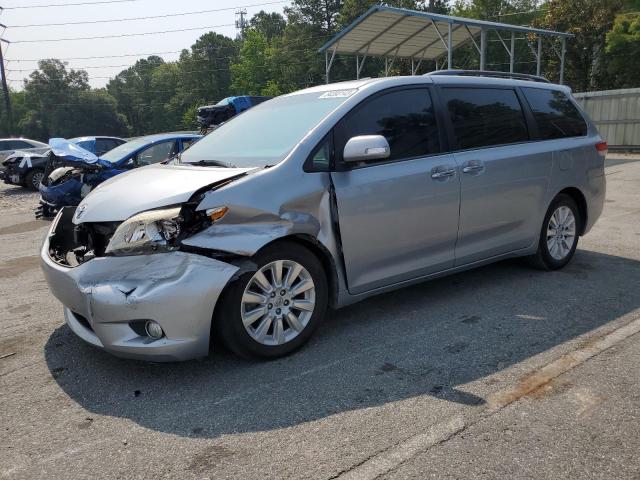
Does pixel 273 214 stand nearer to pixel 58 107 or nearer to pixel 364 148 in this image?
pixel 364 148

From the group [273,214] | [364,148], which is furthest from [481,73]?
[273,214]

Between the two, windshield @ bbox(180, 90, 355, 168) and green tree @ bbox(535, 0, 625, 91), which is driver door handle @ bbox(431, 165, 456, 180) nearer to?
windshield @ bbox(180, 90, 355, 168)

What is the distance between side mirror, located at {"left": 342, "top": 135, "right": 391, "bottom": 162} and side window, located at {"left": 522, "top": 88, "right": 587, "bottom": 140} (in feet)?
7.25

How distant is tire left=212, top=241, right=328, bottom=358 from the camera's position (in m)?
3.27

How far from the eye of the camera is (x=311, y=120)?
3.89 m

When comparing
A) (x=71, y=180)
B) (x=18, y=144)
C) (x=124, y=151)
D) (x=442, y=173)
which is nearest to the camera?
(x=442, y=173)

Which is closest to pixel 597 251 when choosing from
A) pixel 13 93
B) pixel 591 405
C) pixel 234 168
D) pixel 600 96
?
pixel 591 405

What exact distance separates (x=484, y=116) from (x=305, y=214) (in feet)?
6.76

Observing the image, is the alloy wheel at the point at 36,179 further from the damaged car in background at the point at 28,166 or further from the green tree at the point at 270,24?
the green tree at the point at 270,24

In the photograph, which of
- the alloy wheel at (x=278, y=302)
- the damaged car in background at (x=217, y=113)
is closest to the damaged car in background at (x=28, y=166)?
the damaged car in background at (x=217, y=113)

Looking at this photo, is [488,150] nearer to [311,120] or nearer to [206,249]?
[311,120]

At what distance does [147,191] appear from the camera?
3.41m

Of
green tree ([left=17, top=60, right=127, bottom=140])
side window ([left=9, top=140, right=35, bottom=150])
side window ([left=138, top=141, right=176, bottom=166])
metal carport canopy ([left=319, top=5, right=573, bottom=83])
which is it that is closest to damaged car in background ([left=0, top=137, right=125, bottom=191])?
side window ([left=9, top=140, right=35, bottom=150])

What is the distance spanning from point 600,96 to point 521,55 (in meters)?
32.6
